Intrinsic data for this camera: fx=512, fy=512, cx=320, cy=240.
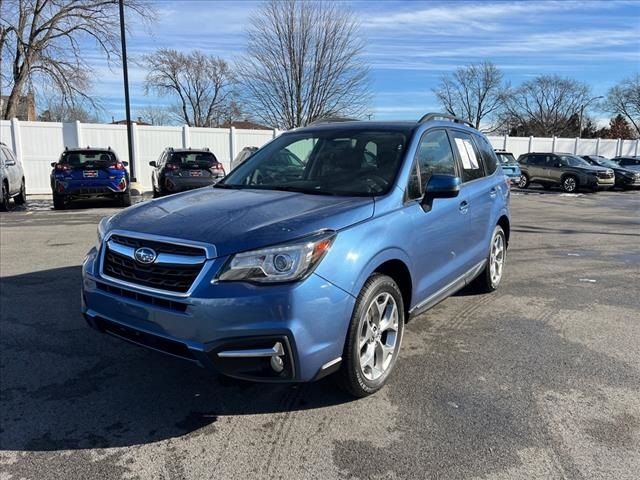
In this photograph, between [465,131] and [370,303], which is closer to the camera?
[370,303]

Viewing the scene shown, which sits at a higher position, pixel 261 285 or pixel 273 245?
pixel 273 245

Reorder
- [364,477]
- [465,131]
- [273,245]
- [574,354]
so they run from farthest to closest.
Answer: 1. [465,131]
2. [574,354]
3. [273,245]
4. [364,477]

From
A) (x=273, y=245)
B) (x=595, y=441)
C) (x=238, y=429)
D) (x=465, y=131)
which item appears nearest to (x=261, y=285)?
(x=273, y=245)

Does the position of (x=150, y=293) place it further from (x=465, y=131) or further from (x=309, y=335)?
(x=465, y=131)

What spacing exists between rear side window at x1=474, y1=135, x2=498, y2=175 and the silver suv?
486 inches

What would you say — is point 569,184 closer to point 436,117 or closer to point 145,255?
point 436,117

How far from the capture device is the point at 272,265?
8.87 ft

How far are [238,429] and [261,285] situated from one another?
94 centimetres

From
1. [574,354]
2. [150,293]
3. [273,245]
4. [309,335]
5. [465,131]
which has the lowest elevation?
[574,354]

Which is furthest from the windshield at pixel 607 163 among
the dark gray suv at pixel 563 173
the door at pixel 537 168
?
the door at pixel 537 168

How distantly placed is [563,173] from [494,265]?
1988cm

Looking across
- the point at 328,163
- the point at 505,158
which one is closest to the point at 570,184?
the point at 505,158

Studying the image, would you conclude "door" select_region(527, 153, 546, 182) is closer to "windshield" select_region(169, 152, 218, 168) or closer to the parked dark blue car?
"windshield" select_region(169, 152, 218, 168)

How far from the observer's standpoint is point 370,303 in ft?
10.2
